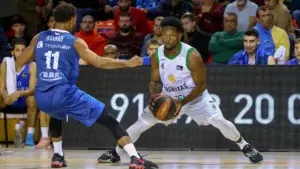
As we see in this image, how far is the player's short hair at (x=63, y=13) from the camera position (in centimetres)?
1092

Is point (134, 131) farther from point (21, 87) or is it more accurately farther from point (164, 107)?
point (21, 87)

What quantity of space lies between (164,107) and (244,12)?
5.86 metres

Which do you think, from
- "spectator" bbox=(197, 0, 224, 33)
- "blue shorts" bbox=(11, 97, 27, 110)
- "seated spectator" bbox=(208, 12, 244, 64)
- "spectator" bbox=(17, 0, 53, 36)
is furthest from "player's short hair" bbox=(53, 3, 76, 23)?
"spectator" bbox=(17, 0, 53, 36)

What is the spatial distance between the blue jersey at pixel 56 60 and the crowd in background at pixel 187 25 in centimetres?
434

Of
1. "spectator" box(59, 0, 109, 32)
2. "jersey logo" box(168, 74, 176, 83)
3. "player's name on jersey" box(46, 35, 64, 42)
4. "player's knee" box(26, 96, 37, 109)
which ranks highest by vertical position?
"spectator" box(59, 0, 109, 32)

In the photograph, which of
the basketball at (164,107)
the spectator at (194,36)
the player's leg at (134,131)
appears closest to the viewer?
the basketball at (164,107)

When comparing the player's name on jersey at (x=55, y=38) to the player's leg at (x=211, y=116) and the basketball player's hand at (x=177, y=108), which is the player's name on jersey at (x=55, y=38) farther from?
the player's leg at (x=211, y=116)

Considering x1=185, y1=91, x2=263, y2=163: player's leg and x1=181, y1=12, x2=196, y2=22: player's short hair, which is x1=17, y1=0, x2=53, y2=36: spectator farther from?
x1=185, y1=91, x2=263, y2=163: player's leg

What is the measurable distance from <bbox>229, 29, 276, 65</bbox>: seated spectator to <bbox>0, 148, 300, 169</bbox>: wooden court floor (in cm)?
164

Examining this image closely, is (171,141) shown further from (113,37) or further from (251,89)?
(113,37)

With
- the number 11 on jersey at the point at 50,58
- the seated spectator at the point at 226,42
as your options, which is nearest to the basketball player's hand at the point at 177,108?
the number 11 on jersey at the point at 50,58

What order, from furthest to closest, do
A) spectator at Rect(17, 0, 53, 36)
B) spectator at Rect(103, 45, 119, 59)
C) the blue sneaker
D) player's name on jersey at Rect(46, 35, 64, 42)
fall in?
spectator at Rect(17, 0, 53, 36)
spectator at Rect(103, 45, 119, 59)
the blue sneaker
player's name on jersey at Rect(46, 35, 64, 42)

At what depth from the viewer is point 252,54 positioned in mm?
14672

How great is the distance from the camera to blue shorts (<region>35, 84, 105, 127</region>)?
35.4ft
